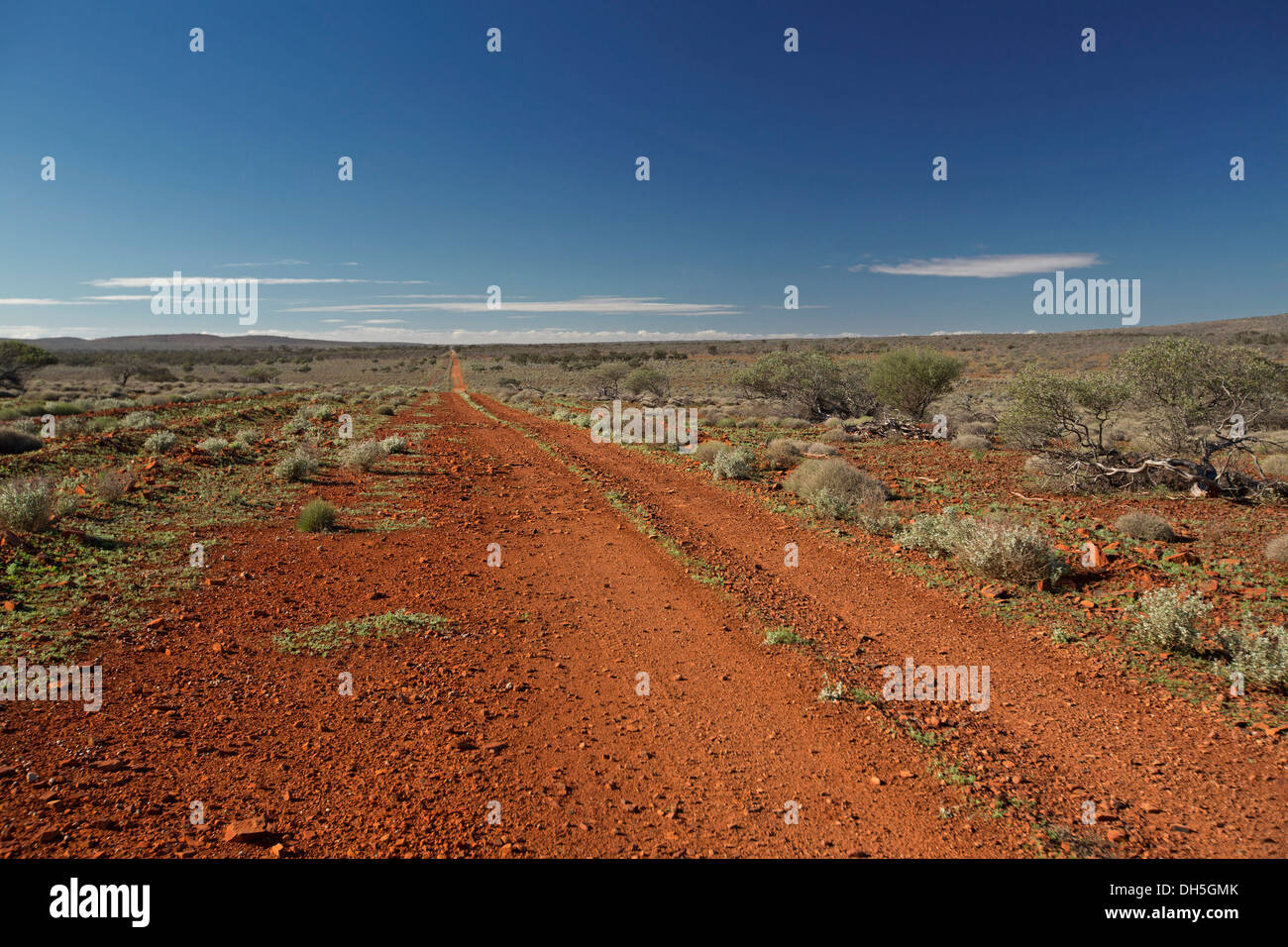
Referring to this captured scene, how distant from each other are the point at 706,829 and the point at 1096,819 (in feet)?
7.33

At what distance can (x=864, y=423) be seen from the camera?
1945 cm

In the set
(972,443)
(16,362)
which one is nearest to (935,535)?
(972,443)

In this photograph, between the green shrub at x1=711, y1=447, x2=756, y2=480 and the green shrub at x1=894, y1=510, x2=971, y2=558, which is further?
the green shrub at x1=711, y1=447, x2=756, y2=480

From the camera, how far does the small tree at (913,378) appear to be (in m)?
20.3

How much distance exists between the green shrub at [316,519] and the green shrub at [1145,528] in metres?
11.2

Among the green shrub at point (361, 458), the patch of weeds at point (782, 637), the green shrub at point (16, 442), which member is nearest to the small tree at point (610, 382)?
the green shrub at point (361, 458)

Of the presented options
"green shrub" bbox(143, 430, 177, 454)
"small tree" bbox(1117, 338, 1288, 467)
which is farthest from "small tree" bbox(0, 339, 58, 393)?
"small tree" bbox(1117, 338, 1288, 467)

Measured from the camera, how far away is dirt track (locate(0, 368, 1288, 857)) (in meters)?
3.14

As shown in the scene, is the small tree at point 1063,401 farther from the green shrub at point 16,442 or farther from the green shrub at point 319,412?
the green shrub at point 319,412

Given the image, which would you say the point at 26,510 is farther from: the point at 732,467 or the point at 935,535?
the point at 935,535

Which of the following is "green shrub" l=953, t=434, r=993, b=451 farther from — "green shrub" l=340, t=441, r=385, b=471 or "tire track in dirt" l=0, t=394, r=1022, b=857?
"green shrub" l=340, t=441, r=385, b=471

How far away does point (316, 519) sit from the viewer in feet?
28.2

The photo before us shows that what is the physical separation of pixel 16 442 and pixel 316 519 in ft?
38.6

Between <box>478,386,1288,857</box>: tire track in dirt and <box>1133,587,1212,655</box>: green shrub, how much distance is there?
1.71 ft
